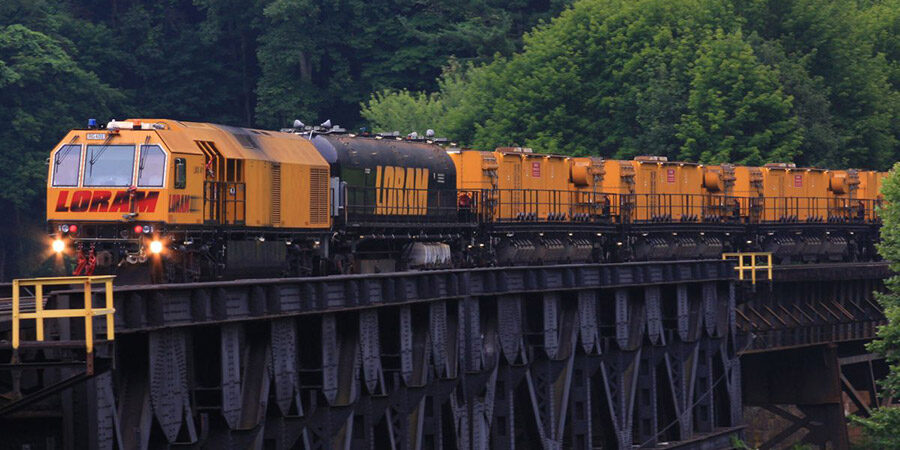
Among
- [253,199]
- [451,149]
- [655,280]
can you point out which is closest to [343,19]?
[451,149]

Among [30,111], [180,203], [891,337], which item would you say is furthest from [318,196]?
[30,111]

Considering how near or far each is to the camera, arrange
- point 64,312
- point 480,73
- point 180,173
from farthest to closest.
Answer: point 480,73
point 180,173
point 64,312

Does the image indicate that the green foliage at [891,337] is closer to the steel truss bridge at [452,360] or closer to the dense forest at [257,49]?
the steel truss bridge at [452,360]

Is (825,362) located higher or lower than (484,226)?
lower

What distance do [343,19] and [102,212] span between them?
72447 millimetres

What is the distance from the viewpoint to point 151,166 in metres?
31.6

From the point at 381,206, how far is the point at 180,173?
1066 centimetres

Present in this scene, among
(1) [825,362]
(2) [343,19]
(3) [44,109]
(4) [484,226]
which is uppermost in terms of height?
(2) [343,19]

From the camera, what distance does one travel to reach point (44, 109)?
83.7 metres

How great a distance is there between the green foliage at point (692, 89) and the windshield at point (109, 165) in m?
48.4

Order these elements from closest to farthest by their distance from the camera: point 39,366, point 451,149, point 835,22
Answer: point 39,366 → point 451,149 → point 835,22

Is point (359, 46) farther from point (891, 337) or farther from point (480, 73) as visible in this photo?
point (891, 337)

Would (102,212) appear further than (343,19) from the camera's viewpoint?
No

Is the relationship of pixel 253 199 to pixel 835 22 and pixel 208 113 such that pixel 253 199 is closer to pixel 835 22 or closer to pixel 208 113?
pixel 835 22
